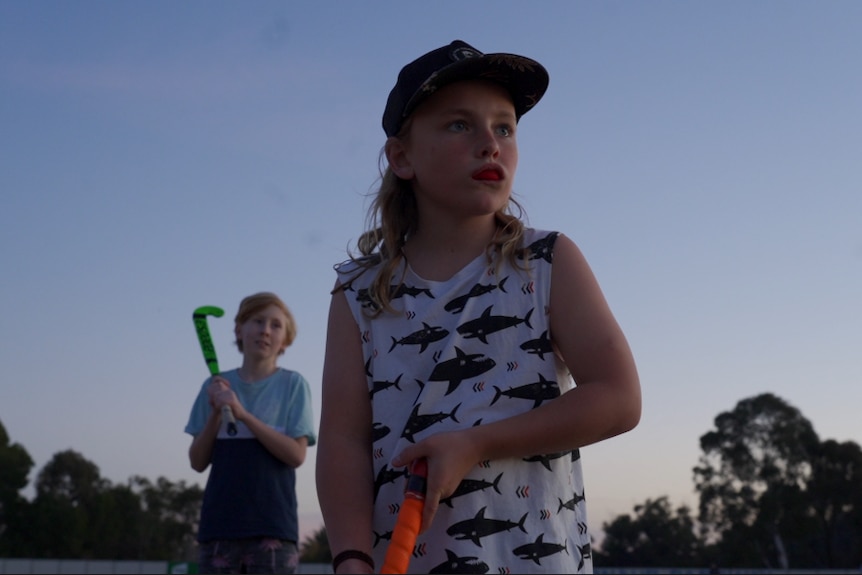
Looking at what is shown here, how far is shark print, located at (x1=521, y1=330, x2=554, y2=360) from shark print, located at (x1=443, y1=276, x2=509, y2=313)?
0.13 meters

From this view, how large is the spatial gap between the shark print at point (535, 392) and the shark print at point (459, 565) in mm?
301

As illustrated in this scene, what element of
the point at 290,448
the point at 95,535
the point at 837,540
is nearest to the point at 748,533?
the point at 837,540

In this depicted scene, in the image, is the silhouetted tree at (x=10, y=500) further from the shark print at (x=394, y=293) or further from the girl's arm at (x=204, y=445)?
the shark print at (x=394, y=293)

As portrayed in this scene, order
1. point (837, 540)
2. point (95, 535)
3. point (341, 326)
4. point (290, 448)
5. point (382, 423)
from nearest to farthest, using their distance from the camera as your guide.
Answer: point (382, 423), point (341, 326), point (290, 448), point (837, 540), point (95, 535)

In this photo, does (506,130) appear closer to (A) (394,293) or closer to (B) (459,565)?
(A) (394,293)

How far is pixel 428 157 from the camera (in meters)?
2.21

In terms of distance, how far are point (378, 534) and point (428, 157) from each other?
2.67 feet

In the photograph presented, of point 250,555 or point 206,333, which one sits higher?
point 206,333

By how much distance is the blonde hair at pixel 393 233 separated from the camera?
218cm

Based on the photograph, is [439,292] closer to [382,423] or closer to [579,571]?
[382,423]

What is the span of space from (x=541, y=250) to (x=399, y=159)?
45 cm

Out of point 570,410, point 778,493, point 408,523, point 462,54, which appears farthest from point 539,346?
point 778,493

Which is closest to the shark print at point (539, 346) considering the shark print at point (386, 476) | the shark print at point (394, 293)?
the shark print at point (394, 293)

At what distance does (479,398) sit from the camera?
6.48 ft
